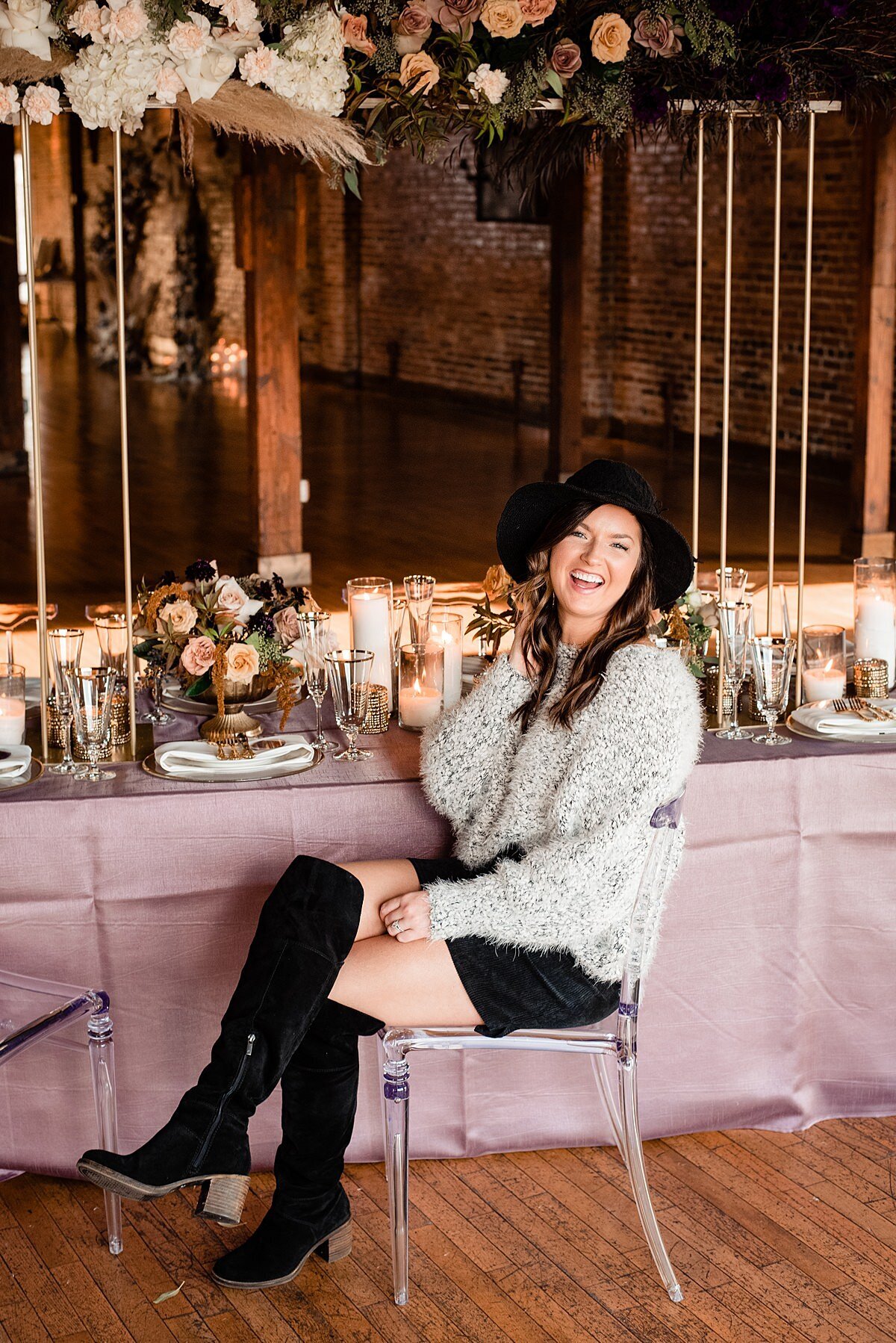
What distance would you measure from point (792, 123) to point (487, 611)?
3.77 ft

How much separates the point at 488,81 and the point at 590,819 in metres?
1.39

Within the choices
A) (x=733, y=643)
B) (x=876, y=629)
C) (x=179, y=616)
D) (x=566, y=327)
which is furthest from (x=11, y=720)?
(x=566, y=327)

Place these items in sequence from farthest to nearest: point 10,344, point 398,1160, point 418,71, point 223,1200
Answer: point 10,344, point 418,71, point 398,1160, point 223,1200

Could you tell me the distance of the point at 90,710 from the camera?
2902 mm

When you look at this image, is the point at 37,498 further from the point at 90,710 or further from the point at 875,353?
the point at 875,353

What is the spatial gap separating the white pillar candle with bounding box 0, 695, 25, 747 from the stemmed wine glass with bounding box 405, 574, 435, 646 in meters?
0.78

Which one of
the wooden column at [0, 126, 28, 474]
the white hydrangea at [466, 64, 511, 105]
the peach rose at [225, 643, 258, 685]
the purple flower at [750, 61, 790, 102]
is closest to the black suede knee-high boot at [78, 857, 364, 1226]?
the peach rose at [225, 643, 258, 685]

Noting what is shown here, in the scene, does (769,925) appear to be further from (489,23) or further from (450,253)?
(450,253)

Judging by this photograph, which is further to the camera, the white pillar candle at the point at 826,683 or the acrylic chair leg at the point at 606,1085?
the white pillar candle at the point at 826,683

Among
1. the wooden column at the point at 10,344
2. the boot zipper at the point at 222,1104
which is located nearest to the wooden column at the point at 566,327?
the wooden column at the point at 10,344

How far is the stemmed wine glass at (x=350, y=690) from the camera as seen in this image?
295cm

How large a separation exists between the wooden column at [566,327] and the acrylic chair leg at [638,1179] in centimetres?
759

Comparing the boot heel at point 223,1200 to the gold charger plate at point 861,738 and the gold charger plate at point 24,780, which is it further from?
the gold charger plate at point 861,738

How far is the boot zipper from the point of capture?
2320mm
